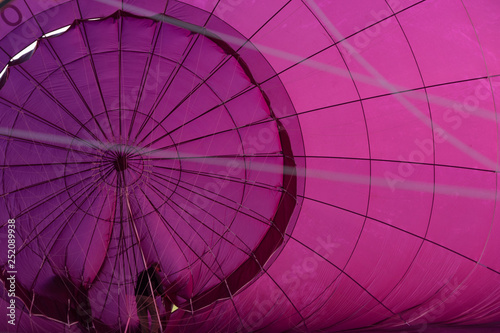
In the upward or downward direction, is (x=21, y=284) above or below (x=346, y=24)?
below

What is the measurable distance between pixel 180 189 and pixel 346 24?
210 cm

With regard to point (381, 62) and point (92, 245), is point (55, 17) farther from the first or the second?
point (381, 62)

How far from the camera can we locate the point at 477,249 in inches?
Answer: 182

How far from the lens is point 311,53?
14.2ft

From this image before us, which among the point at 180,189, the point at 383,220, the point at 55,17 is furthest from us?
the point at 180,189

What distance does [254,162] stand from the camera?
15.1ft

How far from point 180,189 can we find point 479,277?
9.26ft

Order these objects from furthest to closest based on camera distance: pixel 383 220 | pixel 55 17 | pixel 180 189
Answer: pixel 180 189, pixel 383 220, pixel 55 17

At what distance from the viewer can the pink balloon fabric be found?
4.29 meters

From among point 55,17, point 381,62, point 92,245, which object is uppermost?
point 55,17

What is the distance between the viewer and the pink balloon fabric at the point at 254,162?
429 cm

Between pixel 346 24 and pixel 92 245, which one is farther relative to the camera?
pixel 92 245

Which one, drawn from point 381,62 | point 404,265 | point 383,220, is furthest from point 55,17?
point 404,265

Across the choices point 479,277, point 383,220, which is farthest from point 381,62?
point 479,277
